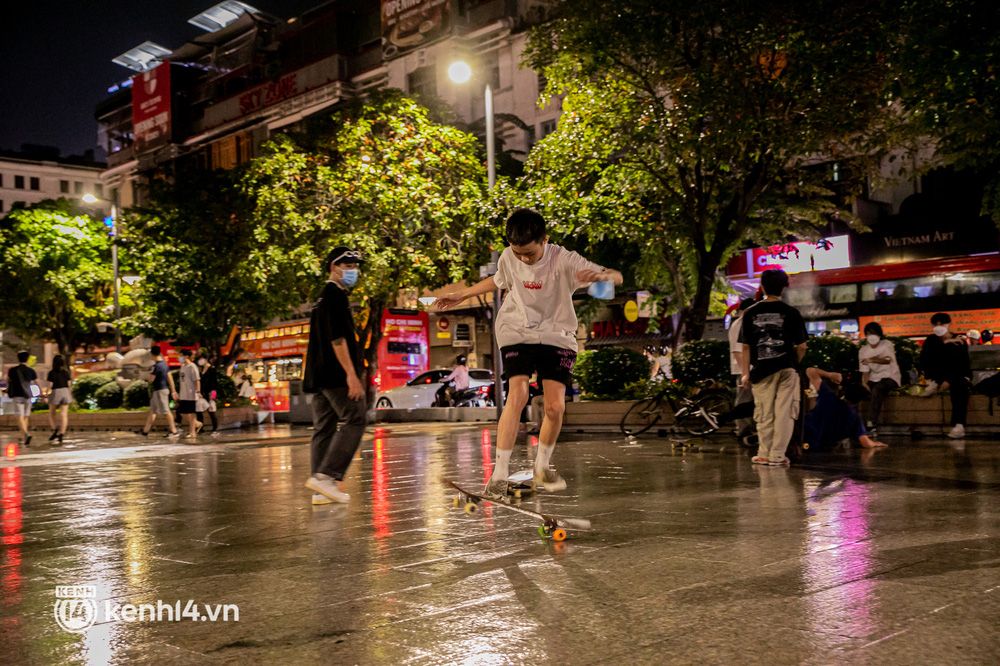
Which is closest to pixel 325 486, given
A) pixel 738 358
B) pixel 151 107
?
pixel 738 358

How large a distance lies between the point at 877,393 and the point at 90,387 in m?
28.3

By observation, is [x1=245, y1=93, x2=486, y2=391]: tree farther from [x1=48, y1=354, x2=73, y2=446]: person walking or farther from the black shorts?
the black shorts

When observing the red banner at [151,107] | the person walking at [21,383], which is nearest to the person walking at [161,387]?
the person walking at [21,383]

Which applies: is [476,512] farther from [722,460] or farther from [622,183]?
[622,183]

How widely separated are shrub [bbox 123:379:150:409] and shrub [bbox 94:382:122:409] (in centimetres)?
Answer: 98

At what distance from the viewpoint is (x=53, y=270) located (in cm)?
4428

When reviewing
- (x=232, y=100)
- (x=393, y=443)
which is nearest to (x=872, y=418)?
(x=393, y=443)

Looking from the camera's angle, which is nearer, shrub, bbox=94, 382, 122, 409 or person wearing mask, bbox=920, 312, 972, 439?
person wearing mask, bbox=920, 312, 972, 439

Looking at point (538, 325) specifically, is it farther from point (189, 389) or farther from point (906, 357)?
point (189, 389)

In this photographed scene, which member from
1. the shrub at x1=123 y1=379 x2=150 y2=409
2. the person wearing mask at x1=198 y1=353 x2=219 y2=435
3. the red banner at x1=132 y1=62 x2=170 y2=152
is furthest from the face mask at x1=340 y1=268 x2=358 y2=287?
the red banner at x1=132 y1=62 x2=170 y2=152

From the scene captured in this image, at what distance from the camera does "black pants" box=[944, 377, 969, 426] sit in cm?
1278

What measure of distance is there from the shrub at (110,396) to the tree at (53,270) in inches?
511

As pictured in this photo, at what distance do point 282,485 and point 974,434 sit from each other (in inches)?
394

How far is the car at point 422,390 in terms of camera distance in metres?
31.2
